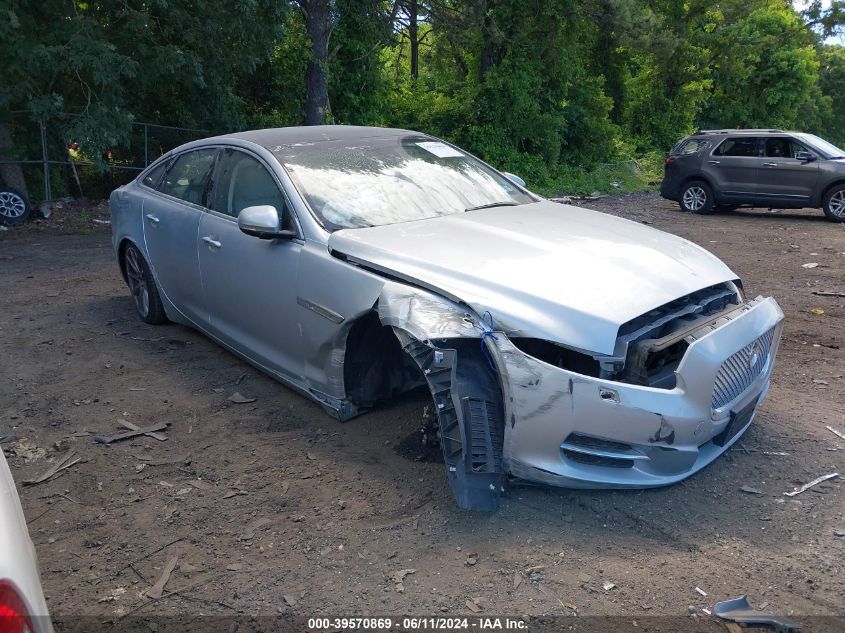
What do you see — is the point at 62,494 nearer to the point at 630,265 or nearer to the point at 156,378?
the point at 156,378

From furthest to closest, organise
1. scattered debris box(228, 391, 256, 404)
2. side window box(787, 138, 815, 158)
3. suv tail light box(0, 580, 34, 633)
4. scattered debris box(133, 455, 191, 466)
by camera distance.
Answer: side window box(787, 138, 815, 158), scattered debris box(228, 391, 256, 404), scattered debris box(133, 455, 191, 466), suv tail light box(0, 580, 34, 633)

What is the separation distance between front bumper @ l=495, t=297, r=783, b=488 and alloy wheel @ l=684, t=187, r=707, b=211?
1290 cm

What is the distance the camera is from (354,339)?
419cm

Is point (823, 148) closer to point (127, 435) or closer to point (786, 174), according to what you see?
point (786, 174)

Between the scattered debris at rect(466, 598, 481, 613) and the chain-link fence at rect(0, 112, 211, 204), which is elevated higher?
the chain-link fence at rect(0, 112, 211, 204)

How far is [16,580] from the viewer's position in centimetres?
168

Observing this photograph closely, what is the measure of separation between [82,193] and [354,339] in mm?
12276

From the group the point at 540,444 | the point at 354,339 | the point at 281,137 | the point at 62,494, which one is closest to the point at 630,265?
the point at 540,444

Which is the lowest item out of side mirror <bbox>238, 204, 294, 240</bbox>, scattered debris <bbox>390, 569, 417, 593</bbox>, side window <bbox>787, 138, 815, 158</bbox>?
scattered debris <bbox>390, 569, 417, 593</bbox>

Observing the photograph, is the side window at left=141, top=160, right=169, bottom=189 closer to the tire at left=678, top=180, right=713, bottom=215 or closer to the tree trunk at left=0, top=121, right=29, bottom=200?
the tree trunk at left=0, top=121, right=29, bottom=200

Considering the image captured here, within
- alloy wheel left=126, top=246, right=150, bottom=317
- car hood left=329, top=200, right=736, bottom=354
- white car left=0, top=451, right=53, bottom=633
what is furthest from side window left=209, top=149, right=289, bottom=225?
white car left=0, top=451, right=53, bottom=633

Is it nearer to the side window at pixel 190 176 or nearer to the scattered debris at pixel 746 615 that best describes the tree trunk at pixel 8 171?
the side window at pixel 190 176

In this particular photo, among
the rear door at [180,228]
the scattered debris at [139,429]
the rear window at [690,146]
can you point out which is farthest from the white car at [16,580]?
the rear window at [690,146]

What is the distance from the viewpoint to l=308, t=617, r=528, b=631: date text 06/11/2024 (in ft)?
9.30
